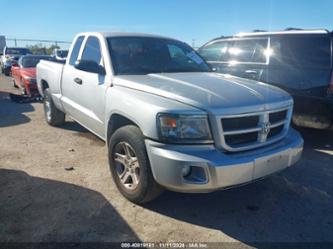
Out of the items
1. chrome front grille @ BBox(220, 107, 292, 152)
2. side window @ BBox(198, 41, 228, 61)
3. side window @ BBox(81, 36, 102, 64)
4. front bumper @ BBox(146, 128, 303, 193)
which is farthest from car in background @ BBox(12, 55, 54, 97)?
chrome front grille @ BBox(220, 107, 292, 152)

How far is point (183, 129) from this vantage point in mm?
2730

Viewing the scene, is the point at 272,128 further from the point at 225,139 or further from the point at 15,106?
the point at 15,106

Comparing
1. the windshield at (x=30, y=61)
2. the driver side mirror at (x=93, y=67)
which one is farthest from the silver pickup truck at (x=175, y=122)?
the windshield at (x=30, y=61)

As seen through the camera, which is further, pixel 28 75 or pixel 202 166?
pixel 28 75

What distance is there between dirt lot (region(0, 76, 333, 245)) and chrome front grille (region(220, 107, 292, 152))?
2.66 ft

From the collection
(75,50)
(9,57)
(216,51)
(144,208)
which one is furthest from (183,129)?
(9,57)

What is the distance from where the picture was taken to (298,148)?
3322 millimetres

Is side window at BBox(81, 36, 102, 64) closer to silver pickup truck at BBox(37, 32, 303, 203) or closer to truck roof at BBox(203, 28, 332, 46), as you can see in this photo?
silver pickup truck at BBox(37, 32, 303, 203)

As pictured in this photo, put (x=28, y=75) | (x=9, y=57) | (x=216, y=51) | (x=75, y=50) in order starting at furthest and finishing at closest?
(x=9, y=57)
(x=28, y=75)
(x=216, y=51)
(x=75, y=50)

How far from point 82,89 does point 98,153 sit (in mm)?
1121

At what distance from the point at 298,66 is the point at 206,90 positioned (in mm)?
2817

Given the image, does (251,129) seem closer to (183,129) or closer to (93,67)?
(183,129)

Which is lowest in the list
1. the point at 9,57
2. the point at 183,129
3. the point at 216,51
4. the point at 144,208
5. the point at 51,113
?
the point at 144,208

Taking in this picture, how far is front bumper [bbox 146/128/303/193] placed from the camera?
262 cm
